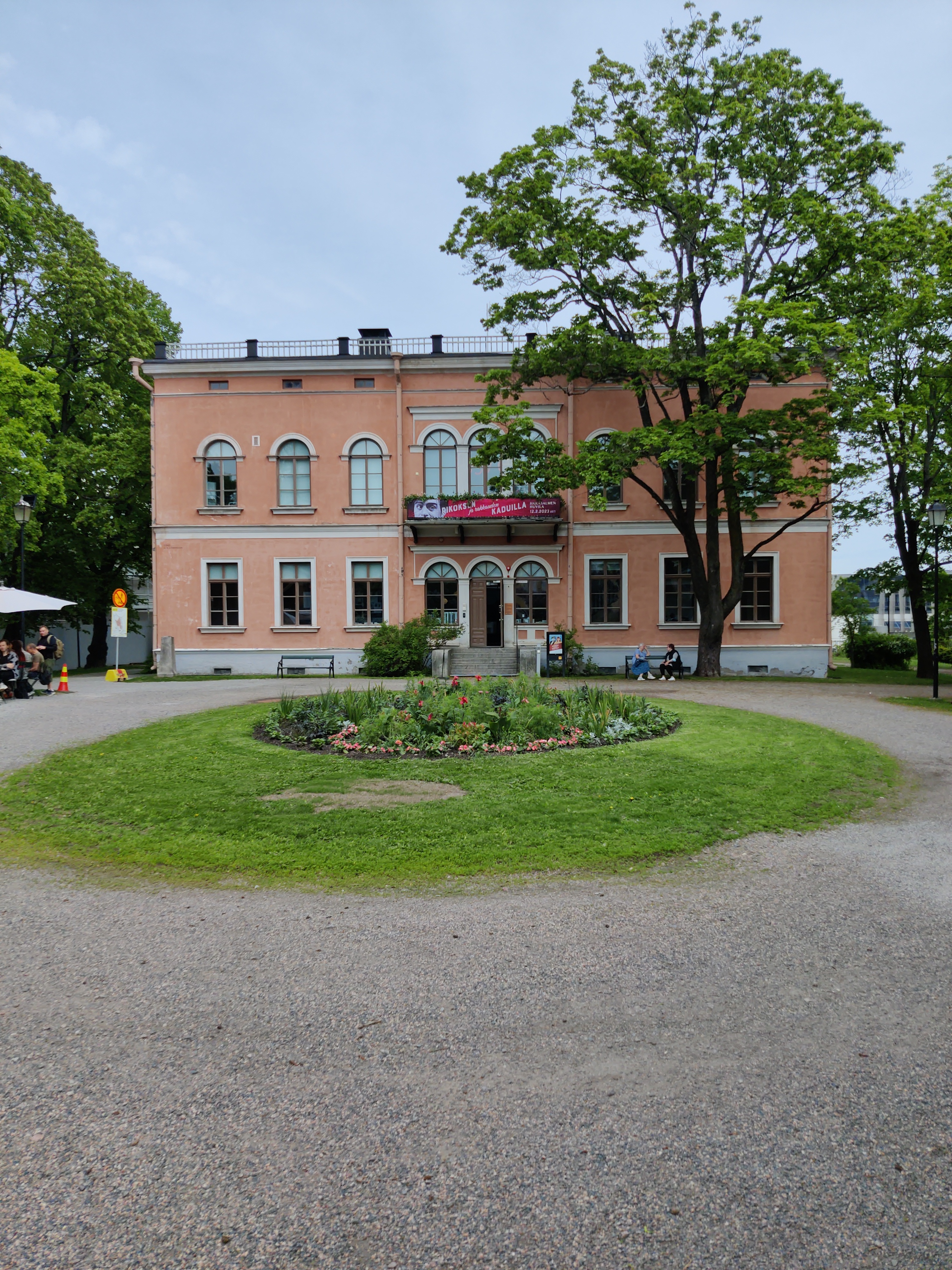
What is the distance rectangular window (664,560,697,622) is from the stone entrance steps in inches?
243

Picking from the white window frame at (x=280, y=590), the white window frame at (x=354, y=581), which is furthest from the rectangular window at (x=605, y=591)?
the white window frame at (x=280, y=590)

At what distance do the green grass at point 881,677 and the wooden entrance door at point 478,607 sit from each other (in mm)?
11813

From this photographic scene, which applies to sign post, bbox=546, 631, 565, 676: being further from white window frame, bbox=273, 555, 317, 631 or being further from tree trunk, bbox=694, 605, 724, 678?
white window frame, bbox=273, 555, 317, 631

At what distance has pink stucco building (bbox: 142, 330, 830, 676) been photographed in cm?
2689

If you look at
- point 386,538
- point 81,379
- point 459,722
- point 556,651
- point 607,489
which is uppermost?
point 81,379

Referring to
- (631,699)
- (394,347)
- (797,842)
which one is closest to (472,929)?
(797,842)

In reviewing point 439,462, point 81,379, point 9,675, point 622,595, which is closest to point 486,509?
point 439,462

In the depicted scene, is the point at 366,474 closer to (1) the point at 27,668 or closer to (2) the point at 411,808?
(1) the point at 27,668

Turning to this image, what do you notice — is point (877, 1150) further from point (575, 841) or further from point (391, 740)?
point (391, 740)

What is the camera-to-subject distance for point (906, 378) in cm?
2338

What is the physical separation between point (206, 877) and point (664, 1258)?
164 inches

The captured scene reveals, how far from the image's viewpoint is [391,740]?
9.77m

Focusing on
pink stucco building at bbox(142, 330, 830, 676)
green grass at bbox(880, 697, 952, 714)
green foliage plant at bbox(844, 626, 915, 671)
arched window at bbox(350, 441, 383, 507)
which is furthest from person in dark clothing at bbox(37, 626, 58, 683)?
green foliage plant at bbox(844, 626, 915, 671)

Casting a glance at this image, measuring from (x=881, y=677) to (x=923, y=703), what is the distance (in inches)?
379
